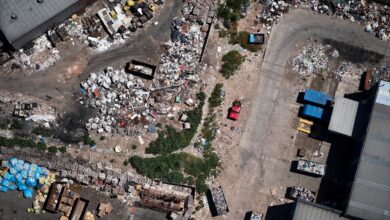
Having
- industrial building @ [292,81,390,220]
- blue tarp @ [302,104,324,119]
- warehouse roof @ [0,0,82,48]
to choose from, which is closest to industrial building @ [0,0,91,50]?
warehouse roof @ [0,0,82,48]

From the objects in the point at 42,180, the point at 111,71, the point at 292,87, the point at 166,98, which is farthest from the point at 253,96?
the point at 42,180

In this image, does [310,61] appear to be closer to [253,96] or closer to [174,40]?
[253,96]

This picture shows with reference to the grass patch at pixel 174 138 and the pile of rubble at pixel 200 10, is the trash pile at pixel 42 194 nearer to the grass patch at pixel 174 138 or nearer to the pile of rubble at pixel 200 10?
the grass patch at pixel 174 138

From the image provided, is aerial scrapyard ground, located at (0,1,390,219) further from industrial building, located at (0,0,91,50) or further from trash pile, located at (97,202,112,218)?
trash pile, located at (97,202,112,218)

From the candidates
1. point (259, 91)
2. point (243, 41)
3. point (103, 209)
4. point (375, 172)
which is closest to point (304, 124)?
point (259, 91)

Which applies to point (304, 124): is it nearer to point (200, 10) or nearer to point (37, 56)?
point (200, 10)

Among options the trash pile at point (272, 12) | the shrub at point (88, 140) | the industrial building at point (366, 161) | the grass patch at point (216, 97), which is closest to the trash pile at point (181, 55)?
the grass patch at point (216, 97)
